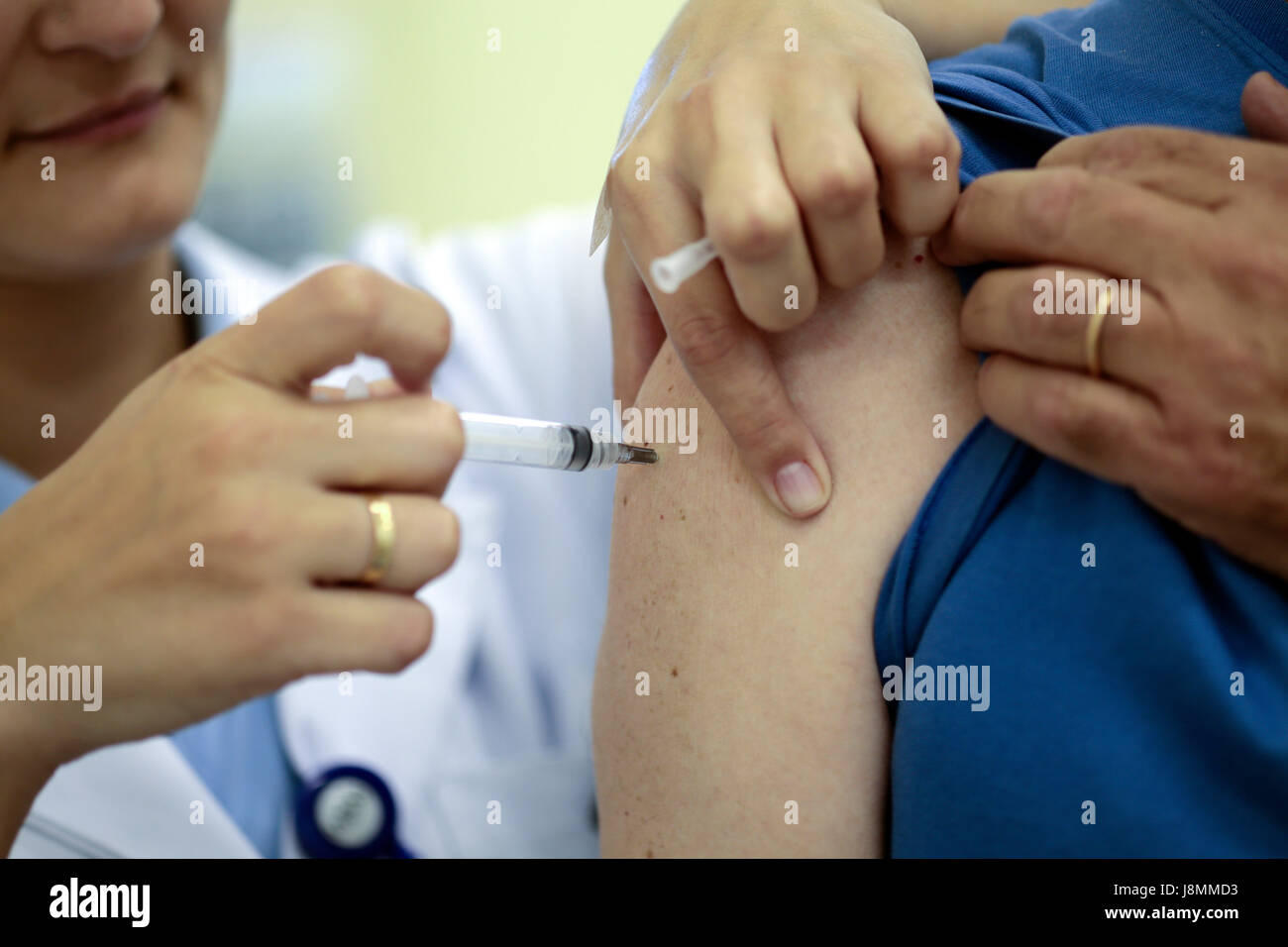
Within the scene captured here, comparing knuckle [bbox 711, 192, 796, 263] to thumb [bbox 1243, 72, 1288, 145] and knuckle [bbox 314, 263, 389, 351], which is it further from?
thumb [bbox 1243, 72, 1288, 145]

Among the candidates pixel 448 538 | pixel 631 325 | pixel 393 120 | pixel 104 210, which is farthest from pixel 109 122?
pixel 393 120

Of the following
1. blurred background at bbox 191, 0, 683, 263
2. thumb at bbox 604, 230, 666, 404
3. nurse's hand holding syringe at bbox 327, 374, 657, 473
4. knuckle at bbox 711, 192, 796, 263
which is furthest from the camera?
blurred background at bbox 191, 0, 683, 263

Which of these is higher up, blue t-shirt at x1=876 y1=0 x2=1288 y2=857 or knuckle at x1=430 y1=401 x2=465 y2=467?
knuckle at x1=430 y1=401 x2=465 y2=467

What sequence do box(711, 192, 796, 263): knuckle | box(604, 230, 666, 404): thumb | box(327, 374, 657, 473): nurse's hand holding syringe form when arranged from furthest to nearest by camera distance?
box(604, 230, 666, 404): thumb, box(327, 374, 657, 473): nurse's hand holding syringe, box(711, 192, 796, 263): knuckle

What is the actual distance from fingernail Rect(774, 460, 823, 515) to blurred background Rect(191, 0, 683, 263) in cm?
218

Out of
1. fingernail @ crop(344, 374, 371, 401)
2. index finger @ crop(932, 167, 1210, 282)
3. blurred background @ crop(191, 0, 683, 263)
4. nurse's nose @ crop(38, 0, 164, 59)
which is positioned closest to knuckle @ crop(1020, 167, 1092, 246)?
index finger @ crop(932, 167, 1210, 282)

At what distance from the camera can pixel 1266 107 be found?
60 centimetres

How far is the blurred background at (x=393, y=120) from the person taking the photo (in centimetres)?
271

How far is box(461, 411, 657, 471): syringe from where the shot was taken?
67cm

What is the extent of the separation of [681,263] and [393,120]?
2.72 metres

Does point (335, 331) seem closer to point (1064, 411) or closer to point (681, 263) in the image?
point (681, 263)

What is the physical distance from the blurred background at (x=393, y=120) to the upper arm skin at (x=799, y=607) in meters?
2.13
